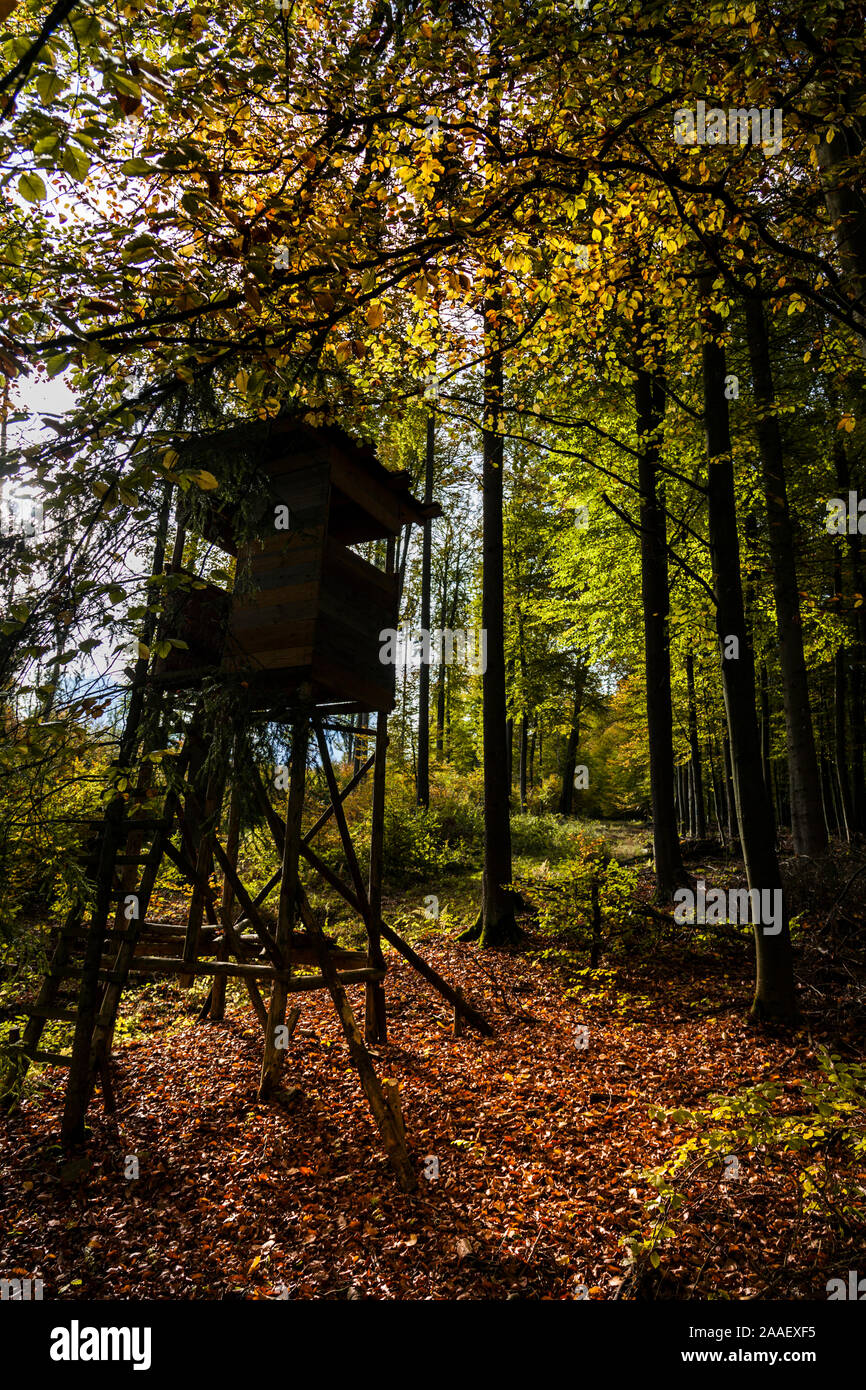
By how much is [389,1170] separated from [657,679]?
8.74 m

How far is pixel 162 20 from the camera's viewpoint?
3770 mm

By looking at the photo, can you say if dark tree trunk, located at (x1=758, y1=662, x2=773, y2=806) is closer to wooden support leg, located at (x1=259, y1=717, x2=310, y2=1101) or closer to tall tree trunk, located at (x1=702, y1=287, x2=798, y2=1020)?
tall tree trunk, located at (x1=702, y1=287, x2=798, y2=1020)

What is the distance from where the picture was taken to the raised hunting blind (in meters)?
5.86

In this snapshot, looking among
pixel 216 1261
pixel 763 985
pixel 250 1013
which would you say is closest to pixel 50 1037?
pixel 250 1013

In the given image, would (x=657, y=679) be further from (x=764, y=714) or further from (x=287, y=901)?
(x=764, y=714)

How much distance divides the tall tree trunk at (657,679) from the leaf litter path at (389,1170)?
3144mm

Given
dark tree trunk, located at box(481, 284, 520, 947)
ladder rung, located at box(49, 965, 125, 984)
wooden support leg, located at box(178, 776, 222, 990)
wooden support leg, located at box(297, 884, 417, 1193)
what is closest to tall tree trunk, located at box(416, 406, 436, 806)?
dark tree trunk, located at box(481, 284, 520, 947)

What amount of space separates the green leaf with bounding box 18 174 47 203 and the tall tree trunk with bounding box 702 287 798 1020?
256 inches

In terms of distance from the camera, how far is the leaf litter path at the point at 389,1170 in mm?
4117

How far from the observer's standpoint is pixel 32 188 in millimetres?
2303

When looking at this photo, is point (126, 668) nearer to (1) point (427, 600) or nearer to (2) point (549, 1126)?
(2) point (549, 1126)

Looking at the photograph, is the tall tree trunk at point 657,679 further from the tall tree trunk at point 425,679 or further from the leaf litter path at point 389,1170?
the tall tree trunk at point 425,679

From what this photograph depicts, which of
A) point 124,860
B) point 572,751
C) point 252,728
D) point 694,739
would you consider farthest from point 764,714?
point 124,860

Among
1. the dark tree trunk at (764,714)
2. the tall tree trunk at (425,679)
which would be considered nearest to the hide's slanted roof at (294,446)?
the tall tree trunk at (425,679)
